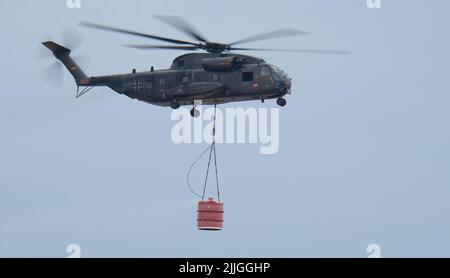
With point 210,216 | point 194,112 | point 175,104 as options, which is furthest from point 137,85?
point 210,216

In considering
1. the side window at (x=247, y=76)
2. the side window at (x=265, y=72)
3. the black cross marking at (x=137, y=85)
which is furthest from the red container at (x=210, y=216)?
the black cross marking at (x=137, y=85)

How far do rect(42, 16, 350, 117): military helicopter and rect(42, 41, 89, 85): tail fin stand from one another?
4.08m

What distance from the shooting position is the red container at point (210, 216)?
2068 inches

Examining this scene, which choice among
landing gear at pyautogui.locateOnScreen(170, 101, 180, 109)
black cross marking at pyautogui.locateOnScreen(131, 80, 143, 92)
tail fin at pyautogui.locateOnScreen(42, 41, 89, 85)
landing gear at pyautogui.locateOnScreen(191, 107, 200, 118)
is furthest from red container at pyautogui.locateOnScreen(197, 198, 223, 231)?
tail fin at pyautogui.locateOnScreen(42, 41, 89, 85)

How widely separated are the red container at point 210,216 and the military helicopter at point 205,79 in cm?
605

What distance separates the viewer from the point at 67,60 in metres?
67.4

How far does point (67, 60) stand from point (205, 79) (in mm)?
11626

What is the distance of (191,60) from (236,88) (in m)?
3.12

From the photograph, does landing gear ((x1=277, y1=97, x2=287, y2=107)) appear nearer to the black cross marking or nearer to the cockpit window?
the cockpit window

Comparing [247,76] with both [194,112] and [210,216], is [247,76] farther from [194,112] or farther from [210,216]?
[210,216]

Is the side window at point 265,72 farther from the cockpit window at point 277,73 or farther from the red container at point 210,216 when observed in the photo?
the red container at point 210,216
